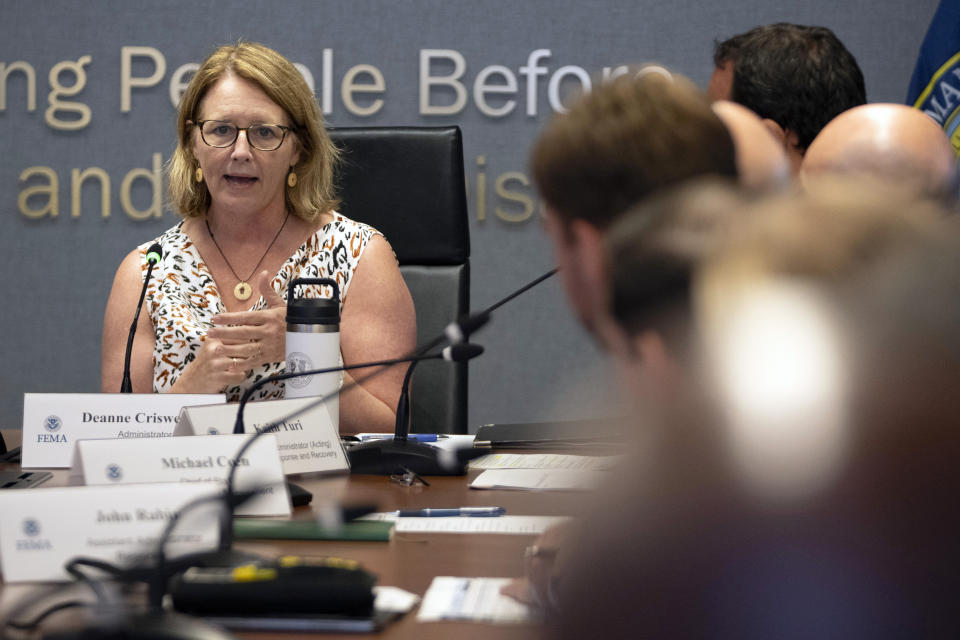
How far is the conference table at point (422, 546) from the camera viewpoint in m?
0.74

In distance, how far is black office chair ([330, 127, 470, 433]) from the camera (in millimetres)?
2357

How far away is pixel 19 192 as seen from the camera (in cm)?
334

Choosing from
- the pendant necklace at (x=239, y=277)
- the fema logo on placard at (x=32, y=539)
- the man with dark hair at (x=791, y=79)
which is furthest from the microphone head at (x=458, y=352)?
the man with dark hair at (x=791, y=79)

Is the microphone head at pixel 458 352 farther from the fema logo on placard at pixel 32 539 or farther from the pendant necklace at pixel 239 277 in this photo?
the pendant necklace at pixel 239 277

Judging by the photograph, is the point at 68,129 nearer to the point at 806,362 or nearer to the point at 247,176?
the point at 247,176

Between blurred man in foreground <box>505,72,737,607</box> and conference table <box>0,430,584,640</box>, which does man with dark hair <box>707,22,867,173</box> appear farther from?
blurred man in foreground <box>505,72,737,607</box>

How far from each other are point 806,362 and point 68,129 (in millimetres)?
3424

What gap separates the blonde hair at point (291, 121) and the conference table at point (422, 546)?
1.00m

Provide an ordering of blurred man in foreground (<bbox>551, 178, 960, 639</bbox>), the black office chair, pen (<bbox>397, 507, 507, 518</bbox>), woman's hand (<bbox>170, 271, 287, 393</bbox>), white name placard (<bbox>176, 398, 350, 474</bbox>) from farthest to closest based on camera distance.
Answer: the black office chair → woman's hand (<bbox>170, 271, 287, 393</bbox>) → white name placard (<bbox>176, 398, 350, 474</bbox>) → pen (<bbox>397, 507, 507, 518</bbox>) → blurred man in foreground (<bbox>551, 178, 960, 639</bbox>)

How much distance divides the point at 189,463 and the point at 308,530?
164mm

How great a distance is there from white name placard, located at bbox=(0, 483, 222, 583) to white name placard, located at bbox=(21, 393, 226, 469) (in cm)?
56

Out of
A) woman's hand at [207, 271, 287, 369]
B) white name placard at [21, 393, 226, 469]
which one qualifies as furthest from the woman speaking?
white name placard at [21, 393, 226, 469]

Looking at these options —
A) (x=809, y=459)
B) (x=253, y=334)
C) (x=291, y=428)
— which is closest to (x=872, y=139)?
(x=291, y=428)

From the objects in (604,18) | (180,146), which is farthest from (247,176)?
(604,18)
